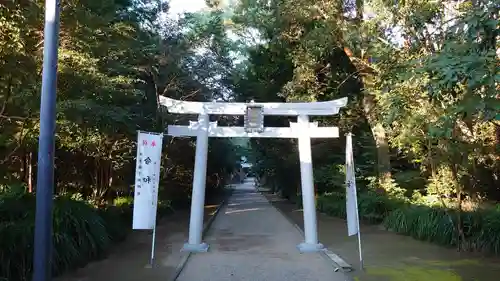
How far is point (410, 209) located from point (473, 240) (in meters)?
3.24

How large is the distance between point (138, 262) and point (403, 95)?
6.11 metres

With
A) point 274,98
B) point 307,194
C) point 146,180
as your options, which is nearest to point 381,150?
point 307,194

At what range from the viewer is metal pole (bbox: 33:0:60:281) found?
411cm

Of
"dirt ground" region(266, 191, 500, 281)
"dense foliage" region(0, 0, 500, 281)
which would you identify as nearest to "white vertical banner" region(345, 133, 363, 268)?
"dirt ground" region(266, 191, 500, 281)

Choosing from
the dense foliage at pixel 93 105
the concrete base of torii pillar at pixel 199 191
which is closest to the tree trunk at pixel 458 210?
the concrete base of torii pillar at pixel 199 191

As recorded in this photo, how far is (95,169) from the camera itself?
14.7m

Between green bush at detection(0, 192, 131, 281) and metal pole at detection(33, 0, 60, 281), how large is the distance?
2.68m

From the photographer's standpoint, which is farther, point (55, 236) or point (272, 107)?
point (272, 107)

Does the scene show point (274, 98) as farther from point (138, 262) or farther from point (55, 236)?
point (55, 236)

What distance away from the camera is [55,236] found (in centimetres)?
772

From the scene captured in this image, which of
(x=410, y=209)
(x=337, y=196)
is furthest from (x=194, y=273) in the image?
(x=337, y=196)

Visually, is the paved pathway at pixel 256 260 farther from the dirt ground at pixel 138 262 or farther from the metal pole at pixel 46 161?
the metal pole at pixel 46 161

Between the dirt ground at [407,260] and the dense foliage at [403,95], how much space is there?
63cm

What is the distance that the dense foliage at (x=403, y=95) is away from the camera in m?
4.27
